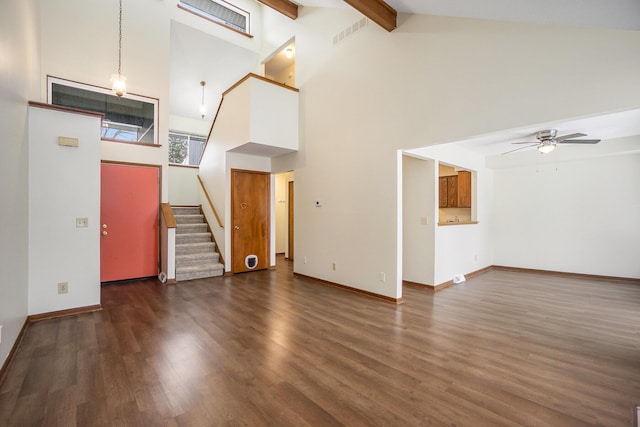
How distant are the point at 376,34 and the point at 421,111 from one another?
64.0 inches

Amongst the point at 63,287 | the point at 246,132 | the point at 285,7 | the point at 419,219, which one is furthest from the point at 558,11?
the point at 63,287

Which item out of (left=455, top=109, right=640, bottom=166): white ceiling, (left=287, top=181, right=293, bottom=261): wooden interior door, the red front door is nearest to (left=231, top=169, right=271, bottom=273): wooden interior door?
(left=287, top=181, right=293, bottom=261): wooden interior door

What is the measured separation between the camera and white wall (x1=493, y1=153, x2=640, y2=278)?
17.6 feet

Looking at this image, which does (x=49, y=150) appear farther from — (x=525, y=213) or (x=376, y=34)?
(x=525, y=213)

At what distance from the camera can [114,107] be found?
5.39 metres

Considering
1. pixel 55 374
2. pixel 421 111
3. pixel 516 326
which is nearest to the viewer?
pixel 55 374

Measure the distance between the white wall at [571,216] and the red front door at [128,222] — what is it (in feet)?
25.7

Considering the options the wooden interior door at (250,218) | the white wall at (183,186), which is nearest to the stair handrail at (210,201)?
the wooden interior door at (250,218)

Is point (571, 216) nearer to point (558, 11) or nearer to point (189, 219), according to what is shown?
point (558, 11)

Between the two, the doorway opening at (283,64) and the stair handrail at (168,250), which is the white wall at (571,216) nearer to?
the doorway opening at (283,64)

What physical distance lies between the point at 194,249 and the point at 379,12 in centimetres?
557

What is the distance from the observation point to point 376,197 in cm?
440

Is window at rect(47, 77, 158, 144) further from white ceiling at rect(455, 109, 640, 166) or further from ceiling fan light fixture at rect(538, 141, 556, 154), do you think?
ceiling fan light fixture at rect(538, 141, 556, 154)

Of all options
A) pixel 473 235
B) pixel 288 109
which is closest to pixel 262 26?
pixel 288 109
